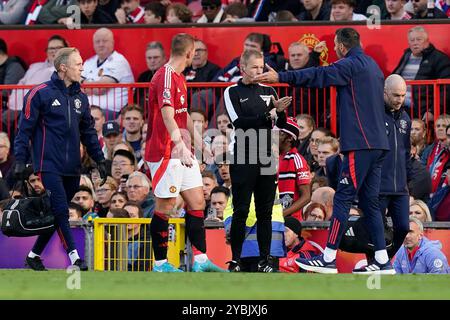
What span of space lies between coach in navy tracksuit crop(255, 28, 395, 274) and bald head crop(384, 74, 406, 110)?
1.22 ft

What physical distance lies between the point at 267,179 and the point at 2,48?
7349 millimetres

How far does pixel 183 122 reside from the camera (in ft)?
41.5

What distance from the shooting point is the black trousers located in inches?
489

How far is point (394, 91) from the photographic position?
42.0 ft

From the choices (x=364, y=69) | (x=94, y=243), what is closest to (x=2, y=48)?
(x=94, y=243)

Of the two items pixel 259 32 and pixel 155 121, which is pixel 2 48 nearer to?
pixel 259 32

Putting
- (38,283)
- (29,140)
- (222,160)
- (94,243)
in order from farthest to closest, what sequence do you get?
1. (222,160)
2. (94,243)
3. (29,140)
4. (38,283)

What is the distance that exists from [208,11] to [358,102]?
717 centimetres

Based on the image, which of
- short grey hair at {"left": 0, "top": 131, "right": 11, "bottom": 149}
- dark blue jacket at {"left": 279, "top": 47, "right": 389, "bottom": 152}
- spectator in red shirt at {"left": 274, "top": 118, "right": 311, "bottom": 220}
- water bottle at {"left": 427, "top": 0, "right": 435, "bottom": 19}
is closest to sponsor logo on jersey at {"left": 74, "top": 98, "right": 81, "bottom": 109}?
spectator in red shirt at {"left": 274, "top": 118, "right": 311, "bottom": 220}

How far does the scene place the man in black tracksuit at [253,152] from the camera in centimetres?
1244

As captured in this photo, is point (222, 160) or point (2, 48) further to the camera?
point (2, 48)

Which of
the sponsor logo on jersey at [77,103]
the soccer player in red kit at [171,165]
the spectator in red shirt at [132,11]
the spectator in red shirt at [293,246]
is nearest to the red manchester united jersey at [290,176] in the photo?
the spectator in red shirt at [293,246]

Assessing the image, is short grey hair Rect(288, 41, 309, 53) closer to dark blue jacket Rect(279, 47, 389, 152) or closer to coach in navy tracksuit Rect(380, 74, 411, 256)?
coach in navy tracksuit Rect(380, 74, 411, 256)

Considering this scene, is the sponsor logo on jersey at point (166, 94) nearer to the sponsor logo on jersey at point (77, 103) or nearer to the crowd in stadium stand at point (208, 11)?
the sponsor logo on jersey at point (77, 103)
